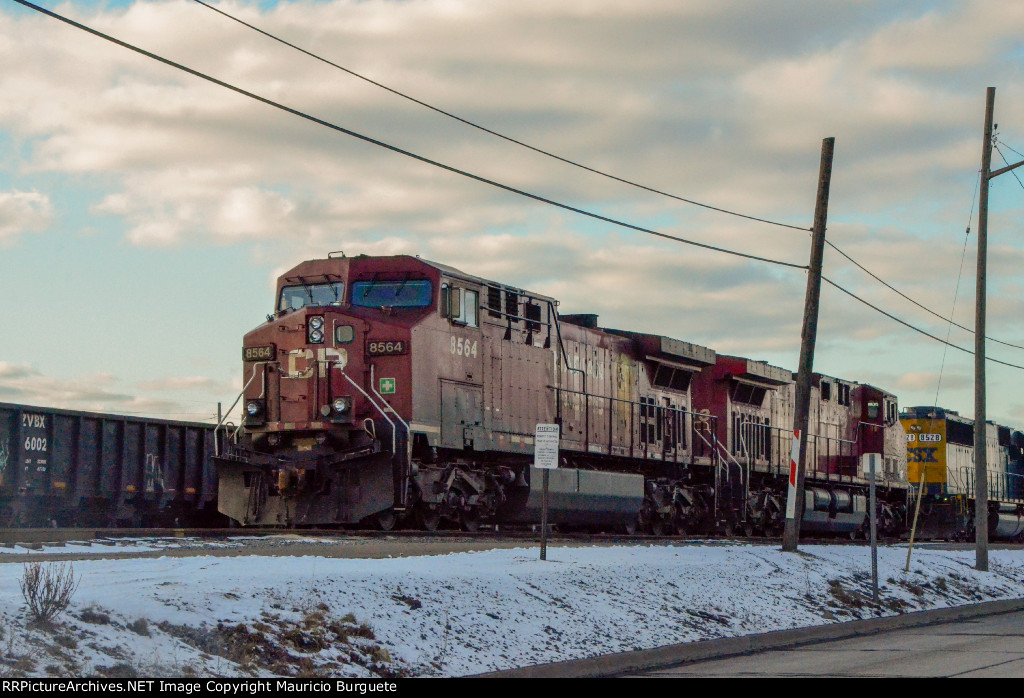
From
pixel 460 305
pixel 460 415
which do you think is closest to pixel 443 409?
pixel 460 415

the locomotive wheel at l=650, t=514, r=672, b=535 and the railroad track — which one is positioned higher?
the railroad track

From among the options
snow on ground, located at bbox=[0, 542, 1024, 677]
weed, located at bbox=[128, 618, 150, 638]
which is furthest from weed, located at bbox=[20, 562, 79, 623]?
weed, located at bbox=[128, 618, 150, 638]

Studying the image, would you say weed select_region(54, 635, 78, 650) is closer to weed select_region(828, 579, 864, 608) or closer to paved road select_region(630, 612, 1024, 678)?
paved road select_region(630, 612, 1024, 678)

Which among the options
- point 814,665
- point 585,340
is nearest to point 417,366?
point 585,340

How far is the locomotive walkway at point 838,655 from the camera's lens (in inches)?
440

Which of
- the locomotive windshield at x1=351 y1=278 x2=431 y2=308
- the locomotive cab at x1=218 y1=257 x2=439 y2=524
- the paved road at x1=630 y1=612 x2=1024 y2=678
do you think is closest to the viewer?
the paved road at x1=630 y1=612 x2=1024 y2=678

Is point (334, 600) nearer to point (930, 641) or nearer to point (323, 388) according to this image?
point (930, 641)

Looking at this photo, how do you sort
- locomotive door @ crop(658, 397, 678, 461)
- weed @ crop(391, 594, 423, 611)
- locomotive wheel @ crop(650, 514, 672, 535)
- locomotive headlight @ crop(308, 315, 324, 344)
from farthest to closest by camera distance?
locomotive door @ crop(658, 397, 678, 461)
locomotive wheel @ crop(650, 514, 672, 535)
locomotive headlight @ crop(308, 315, 324, 344)
weed @ crop(391, 594, 423, 611)

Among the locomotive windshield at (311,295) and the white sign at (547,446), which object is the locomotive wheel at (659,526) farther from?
the white sign at (547,446)

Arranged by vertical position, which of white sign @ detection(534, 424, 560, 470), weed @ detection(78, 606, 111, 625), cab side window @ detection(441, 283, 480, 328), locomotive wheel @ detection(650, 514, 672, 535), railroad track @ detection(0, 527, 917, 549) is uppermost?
cab side window @ detection(441, 283, 480, 328)

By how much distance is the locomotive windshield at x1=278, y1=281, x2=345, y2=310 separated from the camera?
816 inches

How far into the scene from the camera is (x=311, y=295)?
2102 cm

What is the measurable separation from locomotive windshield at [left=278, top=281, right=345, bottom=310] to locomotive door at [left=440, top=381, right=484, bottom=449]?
7.70 feet

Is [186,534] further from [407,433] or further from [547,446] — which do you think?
[547,446]
